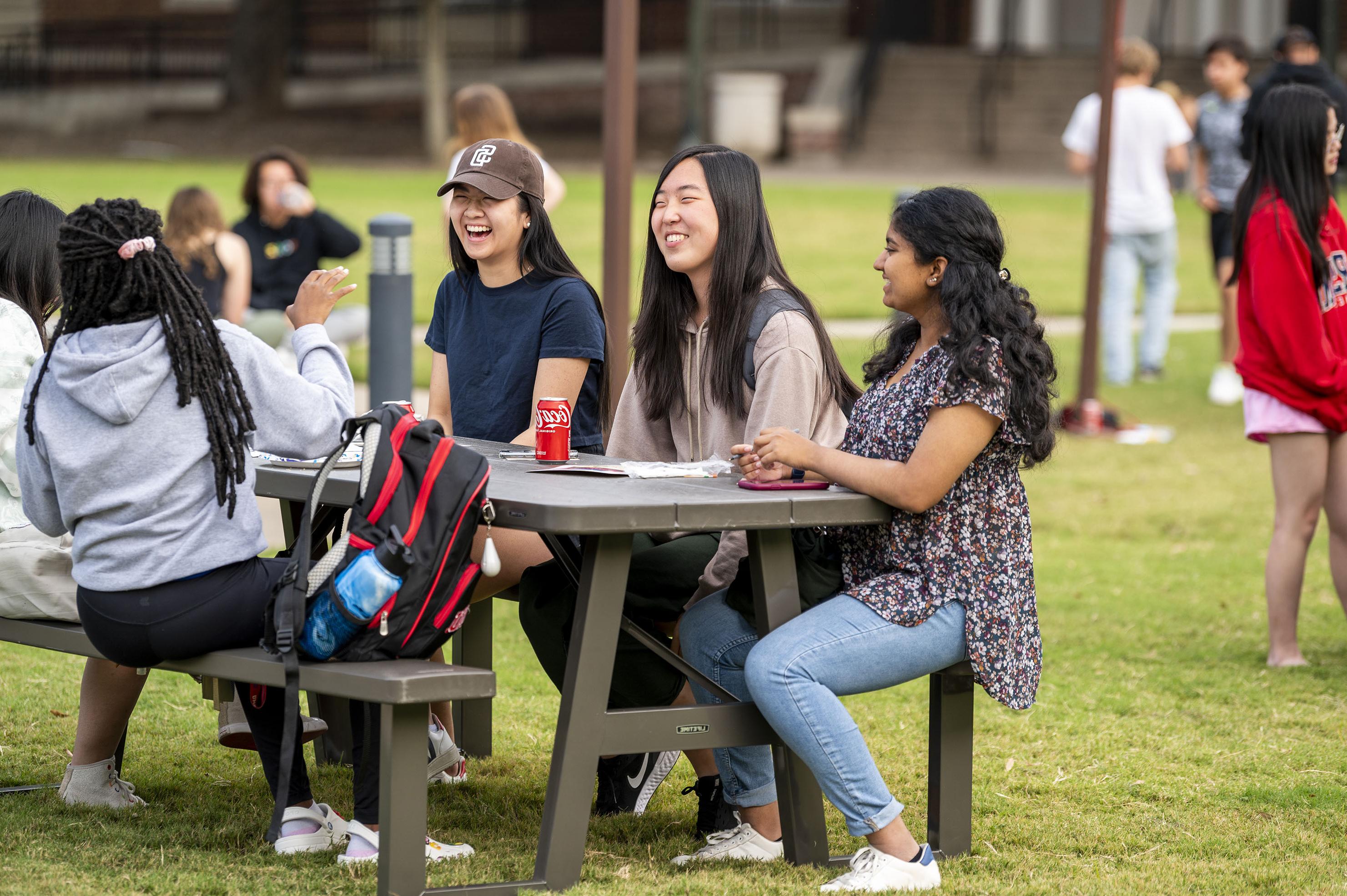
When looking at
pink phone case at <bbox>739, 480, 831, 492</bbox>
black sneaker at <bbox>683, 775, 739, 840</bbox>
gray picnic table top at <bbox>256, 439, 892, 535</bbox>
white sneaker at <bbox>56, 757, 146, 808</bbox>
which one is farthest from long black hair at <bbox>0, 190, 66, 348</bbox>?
black sneaker at <bbox>683, 775, 739, 840</bbox>

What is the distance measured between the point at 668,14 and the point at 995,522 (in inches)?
1383

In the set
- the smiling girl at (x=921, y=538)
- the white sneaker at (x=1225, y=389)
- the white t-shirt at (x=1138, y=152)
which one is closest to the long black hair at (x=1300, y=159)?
the smiling girl at (x=921, y=538)

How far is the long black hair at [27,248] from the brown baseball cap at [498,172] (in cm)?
103

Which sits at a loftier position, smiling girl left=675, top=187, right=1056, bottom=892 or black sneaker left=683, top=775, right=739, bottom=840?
smiling girl left=675, top=187, right=1056, bottom=892

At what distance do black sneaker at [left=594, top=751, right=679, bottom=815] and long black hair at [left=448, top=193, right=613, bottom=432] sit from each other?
1004 mm

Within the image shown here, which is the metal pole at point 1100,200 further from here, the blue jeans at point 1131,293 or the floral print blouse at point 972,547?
the floral print blouse at point 972,547

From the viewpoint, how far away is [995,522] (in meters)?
3.69

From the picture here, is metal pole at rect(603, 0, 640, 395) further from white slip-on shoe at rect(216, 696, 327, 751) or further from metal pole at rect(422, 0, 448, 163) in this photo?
metal pole at rect(422, 0, 448, 163)

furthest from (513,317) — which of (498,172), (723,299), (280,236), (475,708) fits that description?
(280,236)

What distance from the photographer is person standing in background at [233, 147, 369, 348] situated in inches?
378

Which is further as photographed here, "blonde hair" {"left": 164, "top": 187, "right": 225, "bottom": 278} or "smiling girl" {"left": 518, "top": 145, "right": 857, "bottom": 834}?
"blonde hair" {"left": 164, "top": 187, "right": 225, "bottom": 278}

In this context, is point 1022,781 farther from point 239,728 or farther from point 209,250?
point 209,250

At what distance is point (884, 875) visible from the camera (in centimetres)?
351

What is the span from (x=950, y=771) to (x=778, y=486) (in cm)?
79
